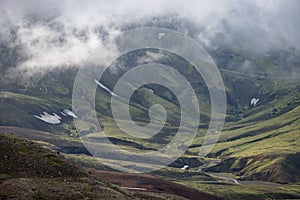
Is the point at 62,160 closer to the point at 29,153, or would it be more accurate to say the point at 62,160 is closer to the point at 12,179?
the point at 29,153

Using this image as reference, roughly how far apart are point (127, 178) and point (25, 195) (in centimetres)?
10661

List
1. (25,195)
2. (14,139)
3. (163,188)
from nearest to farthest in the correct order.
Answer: (25,195)
(14,139)
(163,188)

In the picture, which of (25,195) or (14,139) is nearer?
(25,195)

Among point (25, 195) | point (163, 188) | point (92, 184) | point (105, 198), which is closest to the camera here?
point (25, 195)

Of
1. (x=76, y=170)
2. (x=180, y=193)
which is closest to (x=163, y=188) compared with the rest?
(x=180, y=193)

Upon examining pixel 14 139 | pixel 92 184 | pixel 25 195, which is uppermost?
pixel 14 139

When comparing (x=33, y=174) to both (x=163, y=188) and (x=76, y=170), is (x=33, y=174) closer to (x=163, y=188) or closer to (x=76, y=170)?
(x=76, y=170)

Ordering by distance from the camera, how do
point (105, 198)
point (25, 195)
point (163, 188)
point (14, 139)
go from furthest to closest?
point (163, 188), point (14, 139), point (105, 198), point (25, 195)

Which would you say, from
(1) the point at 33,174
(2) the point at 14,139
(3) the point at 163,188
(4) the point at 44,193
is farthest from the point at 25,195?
(3) the point at 163,188

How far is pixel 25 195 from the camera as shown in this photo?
66875 mm

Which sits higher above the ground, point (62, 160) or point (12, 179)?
point (62, 160)

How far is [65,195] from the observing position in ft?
232

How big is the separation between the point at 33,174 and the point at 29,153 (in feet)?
21.7

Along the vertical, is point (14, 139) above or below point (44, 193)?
above
